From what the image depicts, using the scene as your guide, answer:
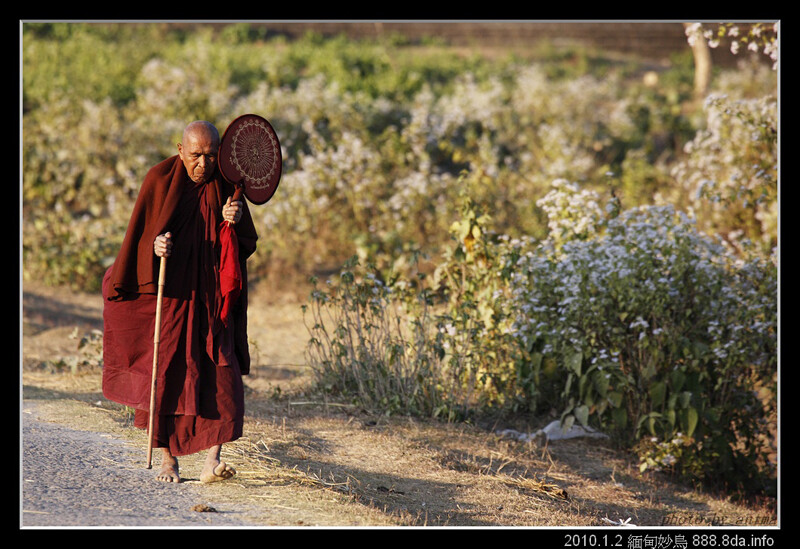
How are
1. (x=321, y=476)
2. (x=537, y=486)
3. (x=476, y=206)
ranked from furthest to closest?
(x=476, y=206) < (x=537, y=486) < (x=321, y=476)

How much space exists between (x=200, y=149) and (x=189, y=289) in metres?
0.64

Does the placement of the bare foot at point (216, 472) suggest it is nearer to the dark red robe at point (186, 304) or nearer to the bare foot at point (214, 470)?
the bare foot at point (214, 470)

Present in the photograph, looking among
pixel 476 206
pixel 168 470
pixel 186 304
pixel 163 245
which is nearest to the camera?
pixel 163 245

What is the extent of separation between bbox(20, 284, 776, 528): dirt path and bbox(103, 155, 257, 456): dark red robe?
1.18 ft

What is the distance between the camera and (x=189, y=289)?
14.1 ft

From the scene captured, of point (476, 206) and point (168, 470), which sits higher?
point (476, 206)

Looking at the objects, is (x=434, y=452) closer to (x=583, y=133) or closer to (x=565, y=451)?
(x=565, y=451)

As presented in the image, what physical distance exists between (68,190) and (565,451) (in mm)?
7754

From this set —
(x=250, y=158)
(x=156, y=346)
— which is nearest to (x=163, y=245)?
(x=156, y=346)

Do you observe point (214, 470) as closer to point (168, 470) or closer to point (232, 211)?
point (168, 470)

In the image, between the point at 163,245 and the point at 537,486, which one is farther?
the point at 537,486

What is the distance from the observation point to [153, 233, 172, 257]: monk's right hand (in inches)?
165

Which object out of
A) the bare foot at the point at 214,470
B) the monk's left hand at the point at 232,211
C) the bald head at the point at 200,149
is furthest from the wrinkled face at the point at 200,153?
the bare foot at the point at 214,470

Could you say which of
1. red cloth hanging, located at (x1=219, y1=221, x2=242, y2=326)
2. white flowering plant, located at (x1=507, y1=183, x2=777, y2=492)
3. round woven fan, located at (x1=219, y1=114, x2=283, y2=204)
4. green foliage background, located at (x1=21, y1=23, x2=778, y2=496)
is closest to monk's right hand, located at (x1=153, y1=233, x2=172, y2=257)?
red cloth hanging, located at (x1=219, y1=221, x2=242, y2=326)
